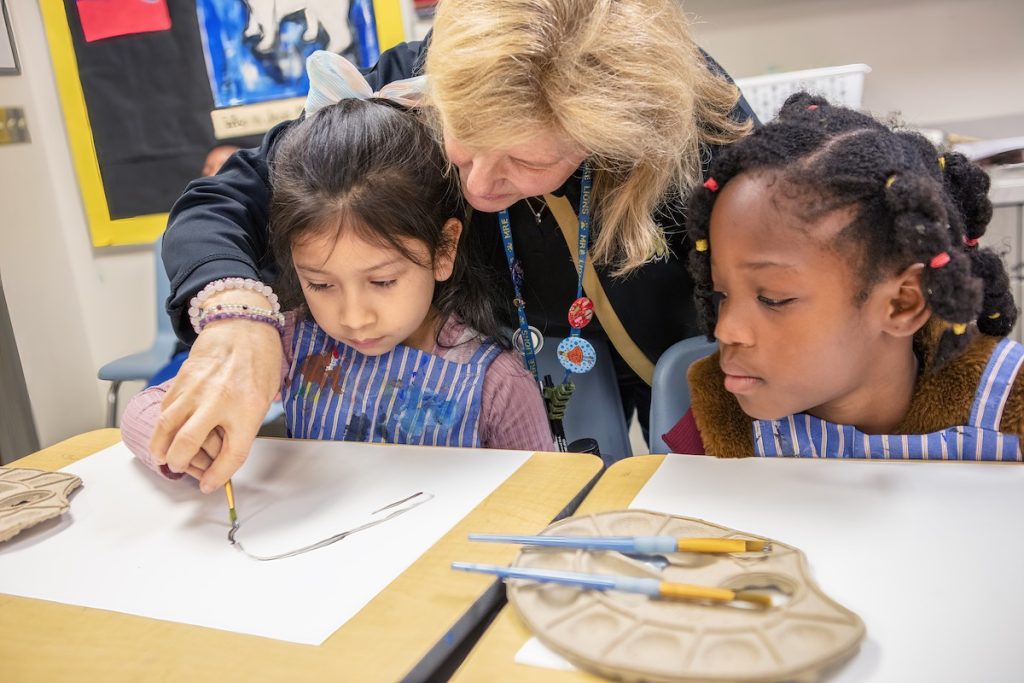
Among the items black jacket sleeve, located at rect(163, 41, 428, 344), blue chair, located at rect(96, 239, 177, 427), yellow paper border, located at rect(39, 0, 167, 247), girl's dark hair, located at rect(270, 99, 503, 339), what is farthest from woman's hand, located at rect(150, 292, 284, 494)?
yellow paper border, located at rect(39, 0, 167, 247)

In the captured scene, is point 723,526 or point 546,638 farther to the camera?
point 723,526

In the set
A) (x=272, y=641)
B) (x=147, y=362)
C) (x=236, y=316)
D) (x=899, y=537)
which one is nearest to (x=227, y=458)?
(x=236, y=316)

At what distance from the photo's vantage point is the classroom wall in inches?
84.4

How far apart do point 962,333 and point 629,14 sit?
473 mm

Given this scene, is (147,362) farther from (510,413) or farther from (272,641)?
(272,641)

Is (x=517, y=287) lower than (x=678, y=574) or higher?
higher

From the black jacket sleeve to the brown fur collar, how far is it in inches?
22.1

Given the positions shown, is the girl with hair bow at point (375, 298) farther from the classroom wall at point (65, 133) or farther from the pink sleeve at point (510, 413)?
the classroom wall at point (65, 133)

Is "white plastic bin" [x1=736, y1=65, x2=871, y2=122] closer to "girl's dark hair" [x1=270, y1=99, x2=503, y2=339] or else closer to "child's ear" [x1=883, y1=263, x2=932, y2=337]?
"girl's dark hair" [x1=270, y1=99, x2=503, y2=339]

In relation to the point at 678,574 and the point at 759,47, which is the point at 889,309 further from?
the point at 759,47

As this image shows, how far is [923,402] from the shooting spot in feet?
2.74

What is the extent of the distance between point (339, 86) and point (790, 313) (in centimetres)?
69

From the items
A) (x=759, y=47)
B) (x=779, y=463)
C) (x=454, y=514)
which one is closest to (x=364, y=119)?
(x=454, y=514)

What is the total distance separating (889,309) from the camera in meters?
0.77
